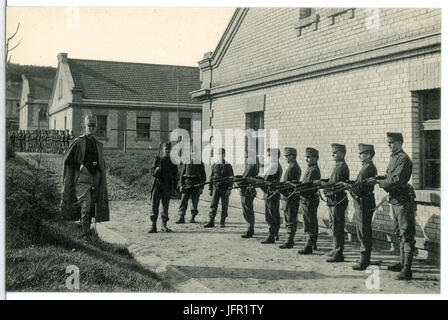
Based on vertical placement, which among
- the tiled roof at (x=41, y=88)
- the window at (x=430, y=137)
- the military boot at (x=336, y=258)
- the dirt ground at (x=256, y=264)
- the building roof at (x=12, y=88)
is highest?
the tiled roof at (x=41, y=88)

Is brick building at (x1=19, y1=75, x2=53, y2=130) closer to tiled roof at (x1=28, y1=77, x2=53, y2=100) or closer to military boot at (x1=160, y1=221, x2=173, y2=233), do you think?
tiled roof at (x1=28, y1=77, x2=53, y2=100)

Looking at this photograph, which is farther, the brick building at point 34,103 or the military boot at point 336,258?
the brick building at point 34,103

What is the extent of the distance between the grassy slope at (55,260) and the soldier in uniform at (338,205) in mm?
2647

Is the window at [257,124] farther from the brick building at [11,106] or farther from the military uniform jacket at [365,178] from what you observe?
the brick building at [11,106]

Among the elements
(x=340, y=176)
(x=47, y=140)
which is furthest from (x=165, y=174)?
(x=47, y=140)

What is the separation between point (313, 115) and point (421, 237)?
3.35 meters

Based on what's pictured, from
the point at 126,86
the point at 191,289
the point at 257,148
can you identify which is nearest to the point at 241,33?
the point at 257,148

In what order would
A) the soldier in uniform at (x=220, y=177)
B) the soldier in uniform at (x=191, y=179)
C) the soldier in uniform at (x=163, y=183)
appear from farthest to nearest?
the soldier in uniform at (x=191, y=179)
the soldier in uniform at (x=220, y=177)
the soldier in uniform at (x=163, y=183)

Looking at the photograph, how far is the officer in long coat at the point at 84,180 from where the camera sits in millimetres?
6961

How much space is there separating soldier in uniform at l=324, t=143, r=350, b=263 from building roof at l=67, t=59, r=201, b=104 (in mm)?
16497

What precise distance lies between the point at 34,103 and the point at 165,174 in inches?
1093

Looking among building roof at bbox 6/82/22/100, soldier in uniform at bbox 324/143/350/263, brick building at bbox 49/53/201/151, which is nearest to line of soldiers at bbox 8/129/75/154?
brick building at bbox 49/53/201/151

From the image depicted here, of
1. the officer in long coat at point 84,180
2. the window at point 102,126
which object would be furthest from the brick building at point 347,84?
the window at point 102,126
